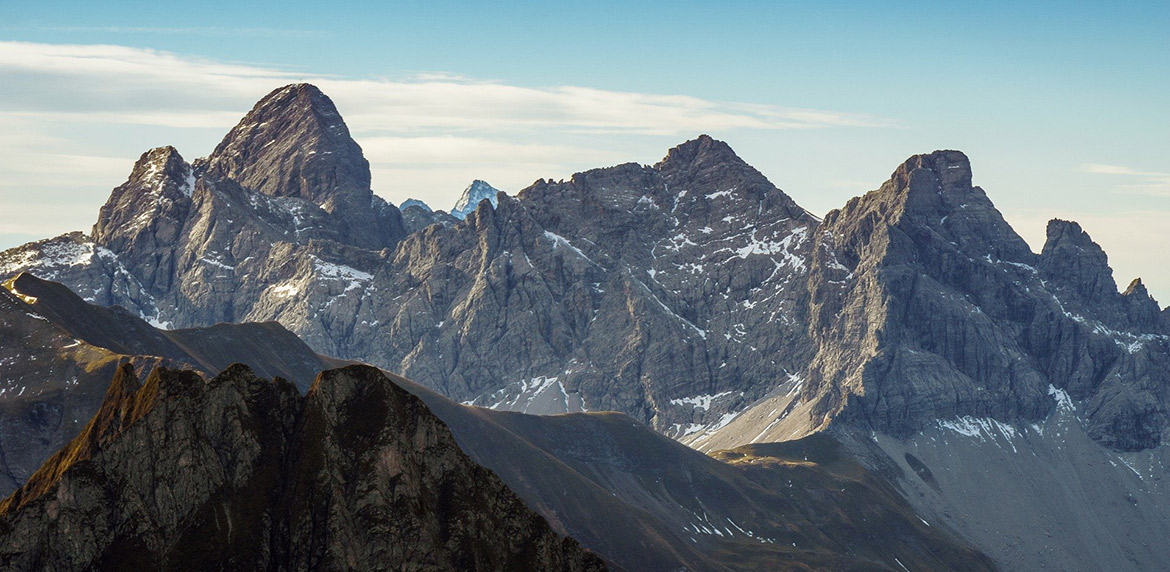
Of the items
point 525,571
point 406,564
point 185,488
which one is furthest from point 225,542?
point 525,571

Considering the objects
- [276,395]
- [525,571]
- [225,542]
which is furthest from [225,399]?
[525,571]

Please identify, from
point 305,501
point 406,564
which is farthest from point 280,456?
point 406,564

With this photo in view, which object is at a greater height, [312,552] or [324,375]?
[324,375]

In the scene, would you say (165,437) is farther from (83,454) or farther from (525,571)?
(525,571)

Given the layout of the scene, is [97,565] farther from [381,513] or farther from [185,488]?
[381,513]

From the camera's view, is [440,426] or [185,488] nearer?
[185,488]

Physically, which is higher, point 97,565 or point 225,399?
point 225,399
